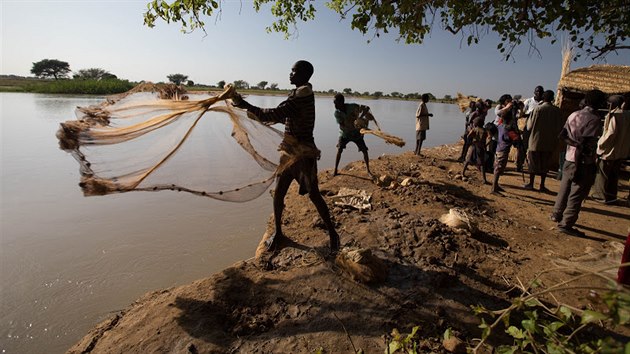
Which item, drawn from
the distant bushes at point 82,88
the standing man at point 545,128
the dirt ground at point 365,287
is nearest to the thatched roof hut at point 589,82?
the standing man at point 545,128

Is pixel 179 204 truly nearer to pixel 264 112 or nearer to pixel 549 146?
pixel 264 112

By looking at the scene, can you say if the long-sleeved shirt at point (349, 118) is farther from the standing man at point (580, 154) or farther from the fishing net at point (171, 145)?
the standing man at point (580, 154)

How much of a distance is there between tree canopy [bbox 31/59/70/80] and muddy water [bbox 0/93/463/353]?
66142 millimetres

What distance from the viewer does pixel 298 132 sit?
296 cm

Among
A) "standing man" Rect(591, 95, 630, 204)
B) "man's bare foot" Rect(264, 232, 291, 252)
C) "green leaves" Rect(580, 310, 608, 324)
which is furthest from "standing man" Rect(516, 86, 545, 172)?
"green leaves" Rect(580, 310, 608, 324)

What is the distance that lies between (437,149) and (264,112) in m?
9.06

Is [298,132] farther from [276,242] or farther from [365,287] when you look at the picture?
[365,287]

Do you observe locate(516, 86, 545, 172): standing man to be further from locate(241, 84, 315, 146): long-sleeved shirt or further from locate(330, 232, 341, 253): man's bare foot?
locate(241, 84, 315, 146): long-sleeved shirt

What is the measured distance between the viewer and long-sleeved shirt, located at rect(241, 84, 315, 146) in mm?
2803

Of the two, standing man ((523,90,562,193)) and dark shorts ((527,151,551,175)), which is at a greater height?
standing man ((523,90,562,193))

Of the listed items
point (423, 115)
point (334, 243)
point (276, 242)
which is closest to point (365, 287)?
point (334, 243)

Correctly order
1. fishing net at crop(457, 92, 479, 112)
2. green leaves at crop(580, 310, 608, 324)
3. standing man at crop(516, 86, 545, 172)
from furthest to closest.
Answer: fishing net at crop(457, 92, 479, 112)
standing man at crop(516, 86, 545, 172)
green leaves at crop(580, 310, 608, 324)

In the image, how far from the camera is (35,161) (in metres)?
6.95

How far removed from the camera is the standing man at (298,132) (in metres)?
2.83
